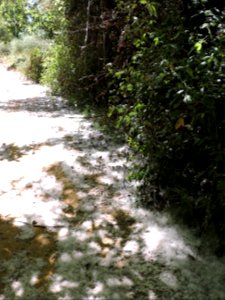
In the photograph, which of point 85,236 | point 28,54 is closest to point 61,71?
point 85,236

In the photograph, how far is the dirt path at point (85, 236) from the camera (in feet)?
9.51

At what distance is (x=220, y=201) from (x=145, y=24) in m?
1.97

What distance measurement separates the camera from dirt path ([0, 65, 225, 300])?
290 cm

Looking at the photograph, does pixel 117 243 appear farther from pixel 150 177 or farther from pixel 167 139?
pixel 167 139

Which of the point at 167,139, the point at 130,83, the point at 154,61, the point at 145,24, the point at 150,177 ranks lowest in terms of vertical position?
the point at 150,177

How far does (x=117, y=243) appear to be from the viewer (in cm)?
341

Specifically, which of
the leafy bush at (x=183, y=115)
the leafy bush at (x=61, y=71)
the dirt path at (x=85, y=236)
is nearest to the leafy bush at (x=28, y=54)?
the leafy bush at (x=61, y=71)

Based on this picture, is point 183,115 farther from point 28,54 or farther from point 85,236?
point 28,54

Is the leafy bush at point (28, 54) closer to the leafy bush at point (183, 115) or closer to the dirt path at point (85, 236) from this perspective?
the dirt path at point (85, 236)

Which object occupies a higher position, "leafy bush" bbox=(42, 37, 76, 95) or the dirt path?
"leafy bush" bbox=(42, 37, 76, 95)

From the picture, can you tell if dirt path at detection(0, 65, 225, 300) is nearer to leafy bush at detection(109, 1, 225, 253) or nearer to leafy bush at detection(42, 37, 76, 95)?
leafy bush at detection(109, 1, 225, 253)

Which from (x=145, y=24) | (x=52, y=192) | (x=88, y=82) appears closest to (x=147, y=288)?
(x=52, y=192)

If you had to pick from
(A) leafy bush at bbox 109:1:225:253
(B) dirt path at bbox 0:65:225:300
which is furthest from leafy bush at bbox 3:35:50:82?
(A) leafy bush at bbox 109:1:225:253

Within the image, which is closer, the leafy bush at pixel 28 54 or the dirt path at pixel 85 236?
the dirt path at pixel 85 236
